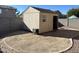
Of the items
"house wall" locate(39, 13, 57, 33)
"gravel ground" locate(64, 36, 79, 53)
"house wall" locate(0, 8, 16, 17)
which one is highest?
"house wall" locate(0, 8, 16, 17)


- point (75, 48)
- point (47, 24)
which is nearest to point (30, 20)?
point (47, 24)

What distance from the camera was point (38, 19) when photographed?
1.41 metres

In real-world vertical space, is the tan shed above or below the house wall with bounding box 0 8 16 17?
below

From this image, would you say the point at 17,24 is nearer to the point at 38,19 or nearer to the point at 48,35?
the point at 38,19

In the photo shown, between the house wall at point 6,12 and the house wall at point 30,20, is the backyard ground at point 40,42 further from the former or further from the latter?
the house wall at point 6,12

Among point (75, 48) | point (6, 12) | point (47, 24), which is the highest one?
point (6, 12)

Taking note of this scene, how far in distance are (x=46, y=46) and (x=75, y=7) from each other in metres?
0.57

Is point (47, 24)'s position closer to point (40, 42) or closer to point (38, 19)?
point (38, 19)

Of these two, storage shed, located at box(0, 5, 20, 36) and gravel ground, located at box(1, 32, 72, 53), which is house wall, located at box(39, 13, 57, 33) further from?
storage shed, located at box(0, 5, 20, 36)

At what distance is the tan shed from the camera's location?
4.61 feet

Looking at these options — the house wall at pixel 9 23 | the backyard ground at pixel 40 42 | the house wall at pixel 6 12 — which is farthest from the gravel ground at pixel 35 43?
the house wall at pixel 6 12

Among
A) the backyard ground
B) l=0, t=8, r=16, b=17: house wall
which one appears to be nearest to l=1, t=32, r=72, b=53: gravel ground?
the backyard ground

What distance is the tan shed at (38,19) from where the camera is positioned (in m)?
1.40
